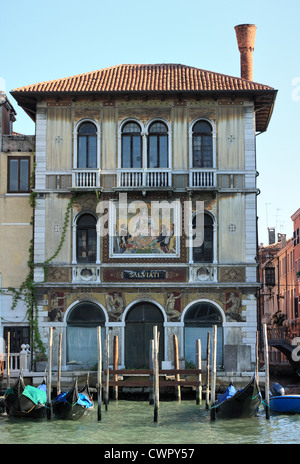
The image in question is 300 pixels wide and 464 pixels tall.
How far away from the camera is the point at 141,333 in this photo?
980 inches

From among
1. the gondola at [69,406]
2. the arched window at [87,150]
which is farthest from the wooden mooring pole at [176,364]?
the arched window at [87,150]

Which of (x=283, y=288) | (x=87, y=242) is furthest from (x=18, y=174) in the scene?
(x=283, y=288)

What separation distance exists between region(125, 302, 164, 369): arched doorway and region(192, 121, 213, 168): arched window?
4590 mm

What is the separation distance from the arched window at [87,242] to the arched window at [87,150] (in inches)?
68.7

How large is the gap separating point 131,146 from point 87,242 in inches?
128

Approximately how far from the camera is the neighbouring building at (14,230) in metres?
25.4

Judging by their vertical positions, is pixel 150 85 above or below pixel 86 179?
above

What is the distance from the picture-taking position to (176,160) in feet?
83.2

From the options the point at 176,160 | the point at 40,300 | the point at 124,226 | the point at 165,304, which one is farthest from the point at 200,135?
the point at 40,300

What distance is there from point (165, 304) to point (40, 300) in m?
3.77

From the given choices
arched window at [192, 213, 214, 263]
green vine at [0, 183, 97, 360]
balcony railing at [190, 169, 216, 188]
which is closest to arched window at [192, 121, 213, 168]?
balcony railing at [190, 169, 216, 188]

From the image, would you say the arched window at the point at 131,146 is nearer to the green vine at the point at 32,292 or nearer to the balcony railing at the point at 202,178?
the balcony railing at the point at 202,178

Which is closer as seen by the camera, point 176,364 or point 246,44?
point 176,364

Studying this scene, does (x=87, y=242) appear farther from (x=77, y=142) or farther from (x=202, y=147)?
(x=202, y=147)
